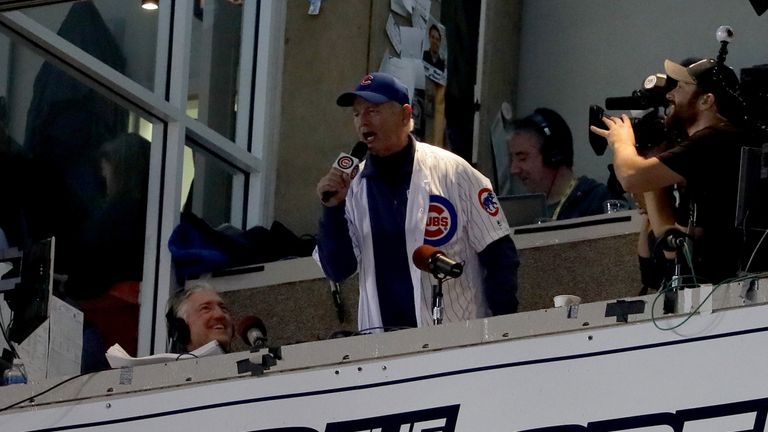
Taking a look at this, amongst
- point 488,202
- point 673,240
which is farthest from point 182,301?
point 673,240

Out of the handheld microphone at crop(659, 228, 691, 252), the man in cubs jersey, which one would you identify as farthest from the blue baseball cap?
the handheld microphone at crop(659, 228, 691, 252)

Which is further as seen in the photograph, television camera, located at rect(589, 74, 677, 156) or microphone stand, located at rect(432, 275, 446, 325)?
television camera, located at rect(589, 74, 677, 156)

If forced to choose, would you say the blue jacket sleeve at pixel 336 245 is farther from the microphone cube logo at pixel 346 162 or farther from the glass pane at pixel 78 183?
the glass pane at pixel 78 183

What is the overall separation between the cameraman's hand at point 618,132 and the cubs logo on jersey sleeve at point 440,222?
53cm

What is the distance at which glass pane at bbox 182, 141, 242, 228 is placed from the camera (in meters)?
8.54

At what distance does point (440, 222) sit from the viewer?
20.3 ft

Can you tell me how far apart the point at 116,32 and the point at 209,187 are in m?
0.85

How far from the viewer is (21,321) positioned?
6121mm

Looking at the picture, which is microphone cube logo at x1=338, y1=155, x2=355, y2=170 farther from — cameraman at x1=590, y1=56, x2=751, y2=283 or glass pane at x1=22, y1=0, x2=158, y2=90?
glass pane at x1=22, y1=0, x2=158, y2=90

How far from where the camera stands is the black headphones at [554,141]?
800 centimetres

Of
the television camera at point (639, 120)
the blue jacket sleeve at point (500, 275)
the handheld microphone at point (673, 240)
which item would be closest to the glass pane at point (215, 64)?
the blue jacket sleeve at point (500, 275)

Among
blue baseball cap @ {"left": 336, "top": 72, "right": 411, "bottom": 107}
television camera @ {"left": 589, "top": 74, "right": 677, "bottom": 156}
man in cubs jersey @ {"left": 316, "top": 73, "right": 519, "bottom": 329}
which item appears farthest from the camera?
blue baseball cap @ {"left": 336, "top": 72, "right": 411, "bottom": 107}

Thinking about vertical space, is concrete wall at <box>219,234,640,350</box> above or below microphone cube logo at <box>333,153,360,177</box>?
below

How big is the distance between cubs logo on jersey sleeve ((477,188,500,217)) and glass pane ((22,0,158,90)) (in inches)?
90.6
